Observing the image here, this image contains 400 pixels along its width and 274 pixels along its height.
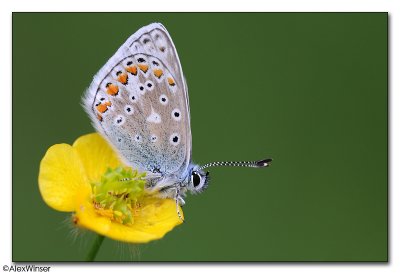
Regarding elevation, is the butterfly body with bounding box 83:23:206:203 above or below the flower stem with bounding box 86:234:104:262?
above

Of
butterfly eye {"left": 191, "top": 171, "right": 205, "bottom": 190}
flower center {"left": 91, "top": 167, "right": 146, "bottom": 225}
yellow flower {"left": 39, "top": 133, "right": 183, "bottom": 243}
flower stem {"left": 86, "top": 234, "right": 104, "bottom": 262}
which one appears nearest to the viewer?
flower stem {"left": 86, "top": 234, "right": 104, "bottom": 262}

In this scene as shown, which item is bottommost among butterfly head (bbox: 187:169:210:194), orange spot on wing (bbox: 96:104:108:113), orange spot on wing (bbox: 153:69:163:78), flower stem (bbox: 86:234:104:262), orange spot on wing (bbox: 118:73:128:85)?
flower stem (bbox: 86:234:104:262)

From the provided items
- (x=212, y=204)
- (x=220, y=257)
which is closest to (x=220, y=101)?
(x=212, y=204)

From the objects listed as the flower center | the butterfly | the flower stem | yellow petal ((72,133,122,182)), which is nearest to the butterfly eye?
the butterfly

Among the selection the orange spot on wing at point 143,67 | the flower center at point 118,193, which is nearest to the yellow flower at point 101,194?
the flower center at point 118,193

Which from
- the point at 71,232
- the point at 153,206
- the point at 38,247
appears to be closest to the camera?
the point at 71,232

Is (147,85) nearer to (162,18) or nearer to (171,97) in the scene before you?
(171,97)

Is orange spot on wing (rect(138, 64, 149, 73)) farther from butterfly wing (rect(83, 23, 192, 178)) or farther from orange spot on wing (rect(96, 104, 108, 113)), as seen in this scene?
orange spot on wing (rect(96, 104, 108, 113))
